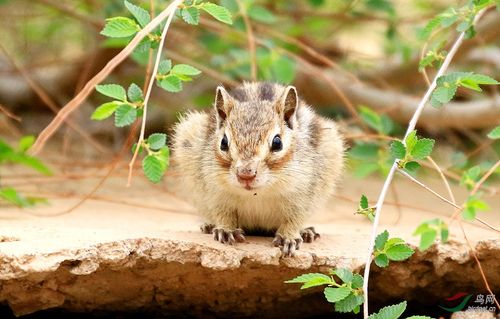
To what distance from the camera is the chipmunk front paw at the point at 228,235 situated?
167 inches

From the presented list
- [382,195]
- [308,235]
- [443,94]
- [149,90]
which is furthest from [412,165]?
[149,90]

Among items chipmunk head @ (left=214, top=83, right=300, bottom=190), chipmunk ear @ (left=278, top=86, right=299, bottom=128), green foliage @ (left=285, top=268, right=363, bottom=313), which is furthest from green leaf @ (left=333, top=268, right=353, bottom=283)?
chipmunk ear @ (left=278, top=86, right=299, bottom=128)

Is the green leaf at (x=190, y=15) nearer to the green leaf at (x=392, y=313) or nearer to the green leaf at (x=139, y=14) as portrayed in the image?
the green leaf at (x=139, y=14)

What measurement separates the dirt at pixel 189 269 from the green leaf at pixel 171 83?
27.9 inches

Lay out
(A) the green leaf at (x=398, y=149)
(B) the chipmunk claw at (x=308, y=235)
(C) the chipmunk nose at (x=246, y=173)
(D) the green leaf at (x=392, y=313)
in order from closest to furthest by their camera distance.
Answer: (D) the green leaf at (x=392, y=313) < (A) the green leaf at (x=398, y=149) < (C) the chipmunk nose at (x=246, y=173) < (B) the chipmunk claw at (x=308, y=235)

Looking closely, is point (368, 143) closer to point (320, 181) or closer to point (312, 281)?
point (320, 181)

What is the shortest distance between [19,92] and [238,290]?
467 cm

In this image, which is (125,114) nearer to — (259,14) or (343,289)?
(343,289)

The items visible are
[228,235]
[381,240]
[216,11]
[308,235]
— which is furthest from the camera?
[308,235]

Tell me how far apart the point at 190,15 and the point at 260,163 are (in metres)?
0.76

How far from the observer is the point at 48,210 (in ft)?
18.0

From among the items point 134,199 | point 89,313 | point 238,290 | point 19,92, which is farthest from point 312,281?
point 19,92

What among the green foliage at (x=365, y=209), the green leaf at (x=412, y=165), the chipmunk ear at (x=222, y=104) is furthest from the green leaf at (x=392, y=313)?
the chipmunk ear at (x=222, y=104)

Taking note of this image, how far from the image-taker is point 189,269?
419 centimetres
